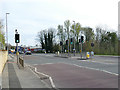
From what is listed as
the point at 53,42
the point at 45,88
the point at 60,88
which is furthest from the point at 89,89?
the point at 53,42

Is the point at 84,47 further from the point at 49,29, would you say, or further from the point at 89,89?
the point at 89,89

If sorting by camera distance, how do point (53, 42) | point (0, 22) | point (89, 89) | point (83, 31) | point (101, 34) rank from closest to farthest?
point (89, 89), point (0, 22), point (101, 34), point (83, 31), point (53, 42)

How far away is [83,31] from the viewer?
244 ft

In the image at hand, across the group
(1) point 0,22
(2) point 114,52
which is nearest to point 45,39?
(2) point 114,52

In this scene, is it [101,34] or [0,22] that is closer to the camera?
[0,22]

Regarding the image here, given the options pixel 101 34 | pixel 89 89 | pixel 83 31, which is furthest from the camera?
pixel 83 31

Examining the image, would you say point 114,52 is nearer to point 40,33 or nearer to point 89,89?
point 89,89

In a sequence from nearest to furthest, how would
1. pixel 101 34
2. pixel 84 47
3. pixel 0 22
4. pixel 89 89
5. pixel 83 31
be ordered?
pixel 89 89, pixel 0 22, pixel 84 47, pixel 101 34, pixel 83 31

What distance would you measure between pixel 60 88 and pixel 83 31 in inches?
2641

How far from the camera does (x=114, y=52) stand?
4550 centimetres

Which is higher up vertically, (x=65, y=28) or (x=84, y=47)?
(x=65, y=28)

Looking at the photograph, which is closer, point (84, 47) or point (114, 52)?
point (114, 52)

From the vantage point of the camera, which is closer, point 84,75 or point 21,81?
point 21,81

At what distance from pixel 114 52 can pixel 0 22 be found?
28.6 meters
